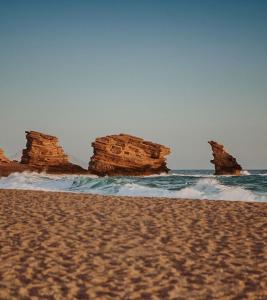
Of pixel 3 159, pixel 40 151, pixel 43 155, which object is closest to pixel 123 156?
pixel 43 155

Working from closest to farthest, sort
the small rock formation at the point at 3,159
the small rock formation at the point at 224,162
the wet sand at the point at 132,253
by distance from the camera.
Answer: the wet sand at the point at 132,253
the small rock formation at the point at 3,159
the small rock formation at the point at 224,162

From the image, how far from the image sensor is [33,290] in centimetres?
700

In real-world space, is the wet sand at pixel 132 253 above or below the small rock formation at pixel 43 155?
below

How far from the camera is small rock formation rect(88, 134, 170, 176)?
7081 cm

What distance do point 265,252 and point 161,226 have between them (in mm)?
4005

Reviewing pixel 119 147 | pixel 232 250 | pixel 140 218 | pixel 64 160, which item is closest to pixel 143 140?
pixel 119 147

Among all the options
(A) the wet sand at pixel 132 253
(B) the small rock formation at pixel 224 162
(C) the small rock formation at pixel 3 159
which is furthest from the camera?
(B) the small rock formation at pixel 224 162

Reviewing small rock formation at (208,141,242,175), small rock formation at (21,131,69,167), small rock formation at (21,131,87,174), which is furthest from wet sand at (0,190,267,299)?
small rock formation at (208,141,242,175)

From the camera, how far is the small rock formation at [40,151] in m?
69.9

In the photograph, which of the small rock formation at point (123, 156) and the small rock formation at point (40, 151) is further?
the small rock formation at point (123, 156)

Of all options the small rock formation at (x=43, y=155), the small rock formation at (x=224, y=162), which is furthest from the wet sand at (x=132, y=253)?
the small rock formation at (x=224, y=162)

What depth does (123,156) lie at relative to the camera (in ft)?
233

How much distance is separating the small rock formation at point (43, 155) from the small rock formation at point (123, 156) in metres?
4.09

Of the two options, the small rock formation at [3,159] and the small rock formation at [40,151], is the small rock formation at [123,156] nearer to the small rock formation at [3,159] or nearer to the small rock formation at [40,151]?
the small rock formation at [40,151]
